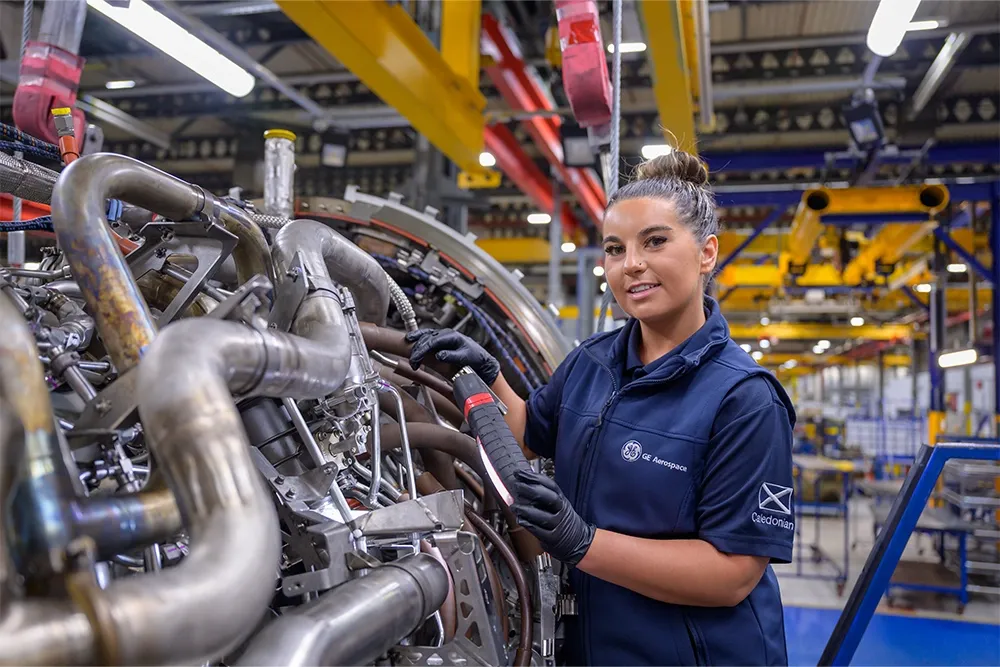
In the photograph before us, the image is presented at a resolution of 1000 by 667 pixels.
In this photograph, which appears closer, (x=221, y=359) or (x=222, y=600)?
(x=222, y=600)

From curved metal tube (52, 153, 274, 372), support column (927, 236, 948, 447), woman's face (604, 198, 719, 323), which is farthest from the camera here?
support column (927, 236, 948, 447)

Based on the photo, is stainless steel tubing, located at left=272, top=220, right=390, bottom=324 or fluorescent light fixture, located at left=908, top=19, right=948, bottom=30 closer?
stainless steel tubing, located at left=272, top=220, right=390, bottom=324

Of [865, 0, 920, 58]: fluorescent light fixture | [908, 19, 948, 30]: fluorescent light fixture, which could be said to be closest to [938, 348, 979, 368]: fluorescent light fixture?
[908, 19, 948, 30]: fluorescent light fixture

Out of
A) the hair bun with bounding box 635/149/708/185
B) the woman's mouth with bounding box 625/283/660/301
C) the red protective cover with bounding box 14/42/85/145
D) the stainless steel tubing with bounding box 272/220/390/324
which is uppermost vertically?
the red protective cover with bounding box 14/42/85/145

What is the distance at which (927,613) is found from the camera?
17.9 feet

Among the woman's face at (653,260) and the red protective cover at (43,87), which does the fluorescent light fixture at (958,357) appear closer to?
the woman's face at (653,260)

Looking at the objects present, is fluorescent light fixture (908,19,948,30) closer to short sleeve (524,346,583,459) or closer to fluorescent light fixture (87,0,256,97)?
fluorescent light fixture (87,0,256,97)

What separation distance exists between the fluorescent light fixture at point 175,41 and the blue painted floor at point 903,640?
3956mm

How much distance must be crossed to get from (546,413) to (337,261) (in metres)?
0.59

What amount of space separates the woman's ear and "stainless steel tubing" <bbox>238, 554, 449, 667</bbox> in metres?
0.83

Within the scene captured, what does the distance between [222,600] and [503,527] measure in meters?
1.34

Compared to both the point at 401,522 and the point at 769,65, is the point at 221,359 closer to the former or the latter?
the point at 401,522

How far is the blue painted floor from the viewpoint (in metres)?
4.41

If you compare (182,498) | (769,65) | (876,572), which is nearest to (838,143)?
(769,65)
